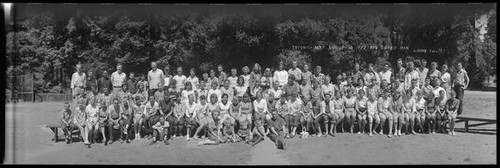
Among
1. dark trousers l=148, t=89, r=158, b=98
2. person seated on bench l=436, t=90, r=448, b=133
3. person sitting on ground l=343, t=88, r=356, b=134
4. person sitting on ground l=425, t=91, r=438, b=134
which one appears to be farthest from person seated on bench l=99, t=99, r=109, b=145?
person seated on bench l=436, t=90, r=448, b=133

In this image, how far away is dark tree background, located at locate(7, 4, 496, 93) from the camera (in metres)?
10.9

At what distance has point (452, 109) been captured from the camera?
11.5m

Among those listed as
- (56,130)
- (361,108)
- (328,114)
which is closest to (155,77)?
(56,130)

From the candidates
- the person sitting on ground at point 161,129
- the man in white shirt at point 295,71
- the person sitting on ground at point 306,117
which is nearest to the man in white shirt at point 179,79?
the person sitting on ground at point 161,129

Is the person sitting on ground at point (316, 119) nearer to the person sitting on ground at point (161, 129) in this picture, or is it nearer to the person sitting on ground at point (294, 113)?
the person sitting on ground at point (294, 113)

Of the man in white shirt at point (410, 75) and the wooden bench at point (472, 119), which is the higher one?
the man in white shirt at point (410, 75)

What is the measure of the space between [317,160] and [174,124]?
2.65 m

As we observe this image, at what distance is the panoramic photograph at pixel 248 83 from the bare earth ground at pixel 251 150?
1.0 inches

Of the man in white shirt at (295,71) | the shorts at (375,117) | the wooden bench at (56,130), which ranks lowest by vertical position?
the wooden bench at (56,130)

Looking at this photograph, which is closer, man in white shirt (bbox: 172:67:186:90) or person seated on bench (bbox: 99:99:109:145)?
person seated on bench (bbox: 99:99:109:145)

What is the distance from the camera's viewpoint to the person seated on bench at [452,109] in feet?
37.6

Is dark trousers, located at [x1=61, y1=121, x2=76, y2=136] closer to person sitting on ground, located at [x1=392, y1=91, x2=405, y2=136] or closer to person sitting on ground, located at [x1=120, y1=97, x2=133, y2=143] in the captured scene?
person sitting on ground, located at [x1=120, y1=97, x2=133, y2=143]

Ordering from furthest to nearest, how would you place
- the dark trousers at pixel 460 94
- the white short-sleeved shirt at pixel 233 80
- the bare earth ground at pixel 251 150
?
the dark trousers at pixel 460 94
the white short-sleeved shirt at pixel 233 80
the bare earth ground at pixel 251 150

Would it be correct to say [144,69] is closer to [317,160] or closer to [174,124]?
[174,124]
